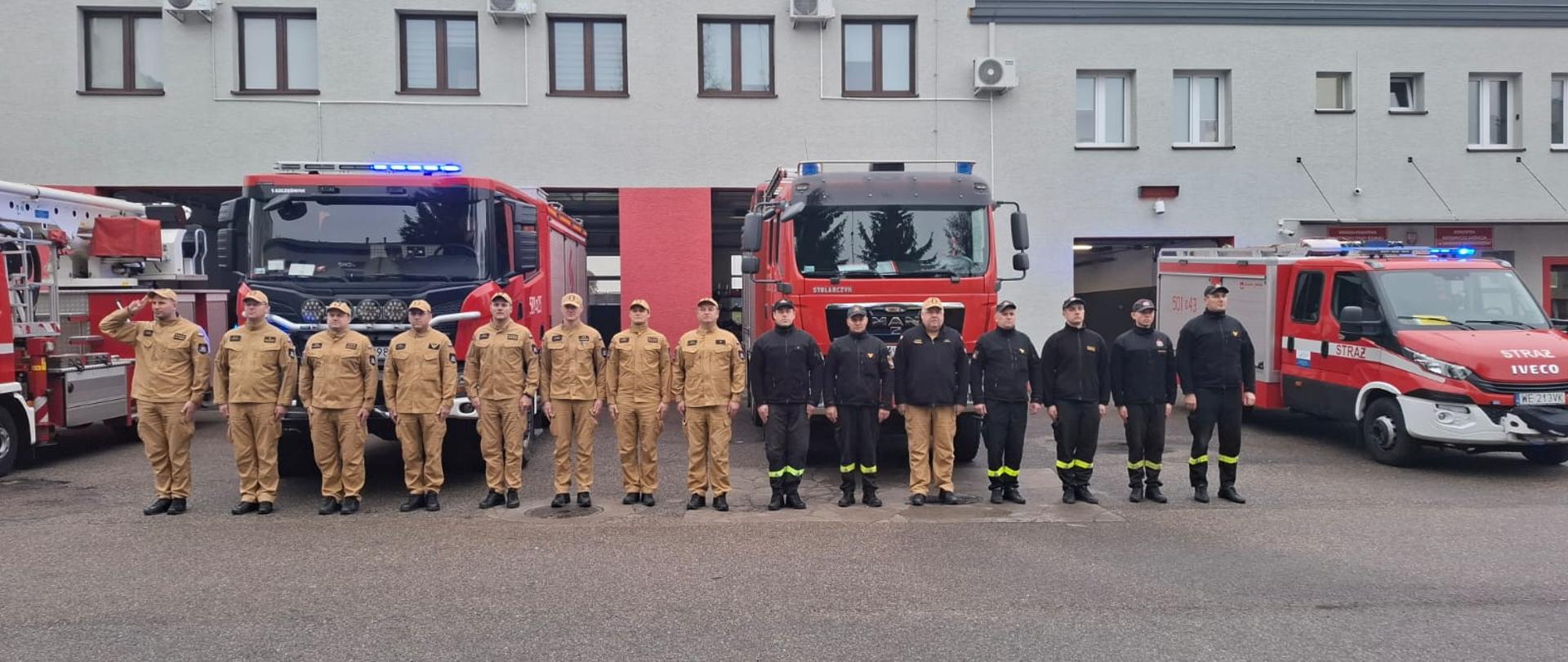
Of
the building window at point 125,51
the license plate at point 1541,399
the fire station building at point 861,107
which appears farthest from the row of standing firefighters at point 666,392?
the building window at point 125,51

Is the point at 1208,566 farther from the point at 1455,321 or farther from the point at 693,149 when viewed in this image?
the point at 693,149

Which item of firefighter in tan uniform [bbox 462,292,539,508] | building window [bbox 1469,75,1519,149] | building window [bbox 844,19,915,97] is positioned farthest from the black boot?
building window [bbox 1469,75,1519,149]

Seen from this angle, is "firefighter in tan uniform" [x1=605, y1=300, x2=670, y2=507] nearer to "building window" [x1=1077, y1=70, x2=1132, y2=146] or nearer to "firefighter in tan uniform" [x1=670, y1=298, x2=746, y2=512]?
"firefighter in tan uniform" [x1=670, y1=298, x2=746, y2=512]

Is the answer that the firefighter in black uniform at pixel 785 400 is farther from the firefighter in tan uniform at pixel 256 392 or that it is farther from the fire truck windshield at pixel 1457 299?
the fire truck windshield at pixel 1457 299

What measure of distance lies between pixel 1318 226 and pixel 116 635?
60.8 ft

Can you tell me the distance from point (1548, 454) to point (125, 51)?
2031 centimetres

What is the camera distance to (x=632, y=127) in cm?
1680

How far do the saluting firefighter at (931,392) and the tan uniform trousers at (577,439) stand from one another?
263 cm

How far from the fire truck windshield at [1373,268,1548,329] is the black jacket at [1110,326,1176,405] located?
3489mm

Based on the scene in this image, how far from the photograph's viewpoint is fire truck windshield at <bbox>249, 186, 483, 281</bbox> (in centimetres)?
860

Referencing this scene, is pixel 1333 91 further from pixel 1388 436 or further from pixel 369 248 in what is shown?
pixel 369 248

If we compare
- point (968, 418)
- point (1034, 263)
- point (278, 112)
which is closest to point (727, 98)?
point (1034, 263)

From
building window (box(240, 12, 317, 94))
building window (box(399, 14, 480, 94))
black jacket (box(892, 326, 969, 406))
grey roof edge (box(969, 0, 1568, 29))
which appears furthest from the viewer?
grey roof edge (box(969, 0, 1568, 29))

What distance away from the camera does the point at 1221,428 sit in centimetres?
870
